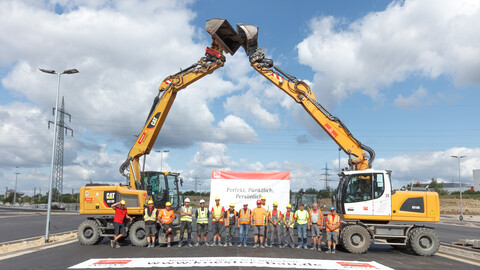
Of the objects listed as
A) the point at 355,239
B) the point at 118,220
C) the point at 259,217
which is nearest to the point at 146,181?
the point at 118,220

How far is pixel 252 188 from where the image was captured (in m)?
17.4

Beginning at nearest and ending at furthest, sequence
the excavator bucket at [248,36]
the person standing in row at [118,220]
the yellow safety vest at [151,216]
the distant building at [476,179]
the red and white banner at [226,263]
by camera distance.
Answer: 1. the red and white banner at [226,263]
2. the yellow safety vest at [151,216]
3. the person standing in row at [118,220]
4. the excavator bucket at [248,36]
5. the distant building at [476,179]

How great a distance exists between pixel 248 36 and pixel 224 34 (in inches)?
38.8

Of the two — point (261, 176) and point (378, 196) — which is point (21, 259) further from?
point (378, 196)

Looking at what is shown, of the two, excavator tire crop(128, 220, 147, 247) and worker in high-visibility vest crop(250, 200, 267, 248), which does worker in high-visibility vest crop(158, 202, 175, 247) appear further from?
worker in high-visibility vest crop(250, 200, 267, 248)

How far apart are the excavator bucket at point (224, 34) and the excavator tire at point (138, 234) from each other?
25.6ft

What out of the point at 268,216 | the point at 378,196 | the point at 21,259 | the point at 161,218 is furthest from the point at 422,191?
the point at 21,259

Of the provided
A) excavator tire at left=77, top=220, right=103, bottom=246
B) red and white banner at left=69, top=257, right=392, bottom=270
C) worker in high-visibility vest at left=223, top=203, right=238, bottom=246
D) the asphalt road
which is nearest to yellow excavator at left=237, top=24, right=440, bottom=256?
the asphalt road

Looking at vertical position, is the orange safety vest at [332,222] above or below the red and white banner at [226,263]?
above

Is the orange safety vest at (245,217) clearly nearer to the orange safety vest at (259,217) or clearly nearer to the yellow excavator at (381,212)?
the orange safety vest at (259,217)

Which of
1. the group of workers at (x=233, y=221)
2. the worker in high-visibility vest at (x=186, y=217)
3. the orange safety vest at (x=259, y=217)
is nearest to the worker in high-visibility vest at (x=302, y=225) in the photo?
the group of workers at (x=233, y=221)

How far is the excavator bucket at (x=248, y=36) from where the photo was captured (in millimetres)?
15594

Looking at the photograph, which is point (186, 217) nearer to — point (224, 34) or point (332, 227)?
point (332, 227)

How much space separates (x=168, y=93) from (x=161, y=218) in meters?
5.61
